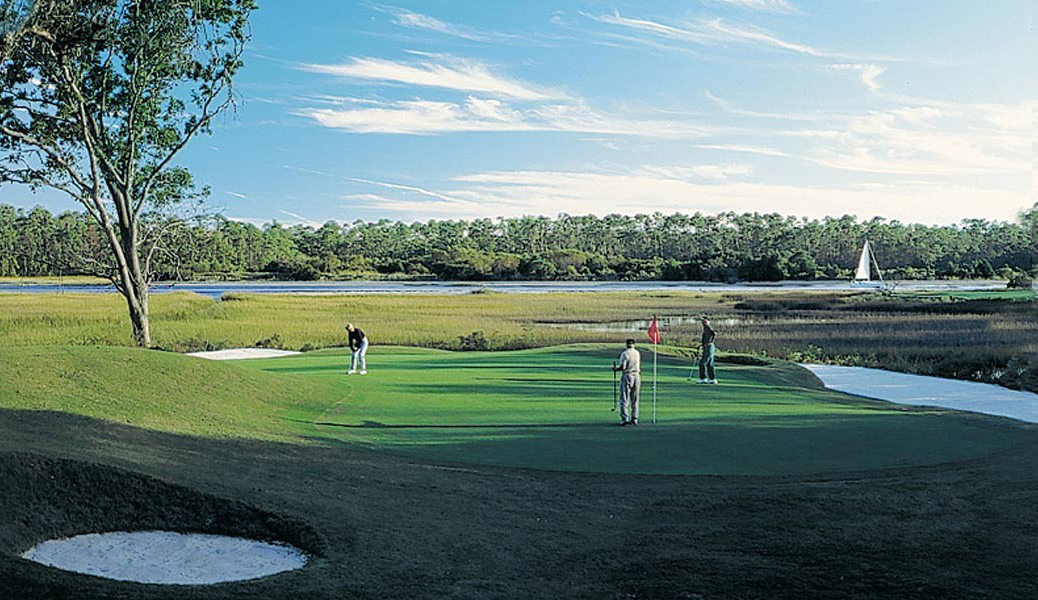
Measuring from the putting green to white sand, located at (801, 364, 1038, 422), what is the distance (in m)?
1.93

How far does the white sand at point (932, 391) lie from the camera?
21969 millimetres

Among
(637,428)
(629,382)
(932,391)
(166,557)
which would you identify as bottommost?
(932,391)

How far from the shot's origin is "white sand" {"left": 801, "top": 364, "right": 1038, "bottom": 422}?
21969 millimetres

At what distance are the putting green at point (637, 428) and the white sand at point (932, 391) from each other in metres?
1.93

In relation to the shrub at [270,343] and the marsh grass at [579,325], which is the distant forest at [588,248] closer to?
the marsh grass at [579,325]

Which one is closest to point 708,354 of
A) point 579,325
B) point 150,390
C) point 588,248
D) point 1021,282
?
point 150,390

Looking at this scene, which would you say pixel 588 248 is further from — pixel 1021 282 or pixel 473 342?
pixel 473 342

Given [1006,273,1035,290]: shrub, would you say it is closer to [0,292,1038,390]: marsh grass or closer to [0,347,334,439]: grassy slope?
[0,292,1038,390]: marsh grass

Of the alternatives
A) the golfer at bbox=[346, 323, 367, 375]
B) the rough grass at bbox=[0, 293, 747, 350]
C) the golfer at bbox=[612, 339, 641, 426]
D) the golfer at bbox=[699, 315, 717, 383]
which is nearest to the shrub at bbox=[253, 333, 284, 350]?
the rough grass at bbox=[0, 293, 747, 350]

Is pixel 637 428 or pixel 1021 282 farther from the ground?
pixel 1021 282

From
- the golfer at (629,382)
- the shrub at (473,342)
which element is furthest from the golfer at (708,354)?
the shrub at (473,342)

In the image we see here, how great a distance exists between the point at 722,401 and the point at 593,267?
115209 mm

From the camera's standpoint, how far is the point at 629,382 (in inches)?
633

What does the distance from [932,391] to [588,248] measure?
13887cm
